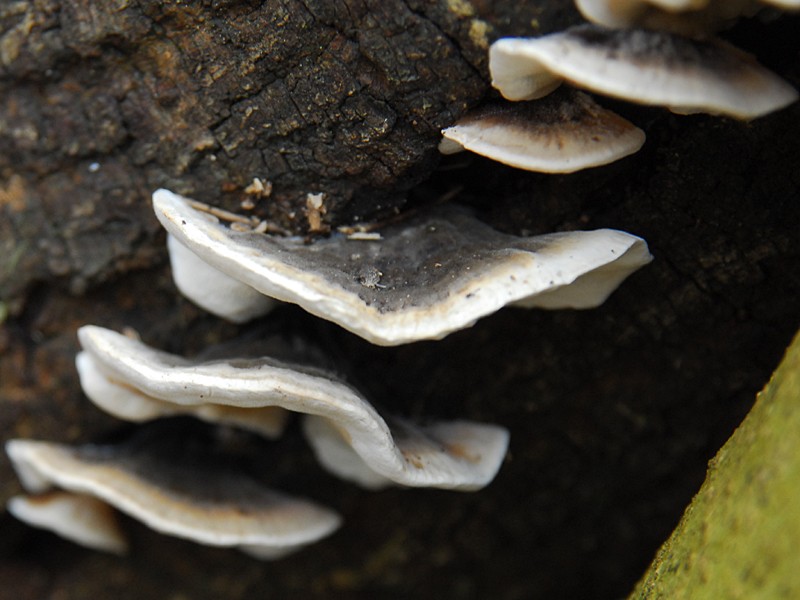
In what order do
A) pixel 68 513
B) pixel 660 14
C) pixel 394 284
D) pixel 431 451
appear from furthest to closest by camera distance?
pixel 68 513 → pixel 431 451 → pixel 394 284 → pixel 660 14

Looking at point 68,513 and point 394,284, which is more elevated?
point 394,284

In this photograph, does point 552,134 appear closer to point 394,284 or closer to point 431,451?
point 394,284

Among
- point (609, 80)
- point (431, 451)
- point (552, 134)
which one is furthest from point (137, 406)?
point (609, 80)

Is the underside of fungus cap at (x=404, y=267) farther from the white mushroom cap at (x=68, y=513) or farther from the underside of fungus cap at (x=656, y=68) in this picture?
the white mushroom cap at (x=68, y=513)

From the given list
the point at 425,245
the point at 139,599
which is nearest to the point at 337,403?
the point at 425,245

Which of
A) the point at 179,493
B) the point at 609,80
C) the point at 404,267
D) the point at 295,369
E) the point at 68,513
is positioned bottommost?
the point at 68,513

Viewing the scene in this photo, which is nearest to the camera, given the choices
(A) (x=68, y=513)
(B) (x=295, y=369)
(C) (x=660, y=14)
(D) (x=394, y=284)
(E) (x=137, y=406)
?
(C) (x=660, y=14)

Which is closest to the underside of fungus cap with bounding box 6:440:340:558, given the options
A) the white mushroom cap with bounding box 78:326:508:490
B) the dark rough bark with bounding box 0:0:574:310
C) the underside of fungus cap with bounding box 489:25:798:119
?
the white mushroom cap with bounding box 78:326:508:490

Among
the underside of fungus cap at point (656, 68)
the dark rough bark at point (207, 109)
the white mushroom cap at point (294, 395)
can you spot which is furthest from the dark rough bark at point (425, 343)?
the white mushroom cap at point (294, 395)
